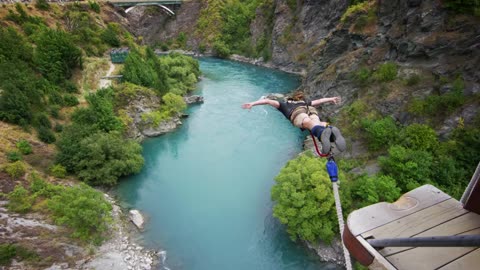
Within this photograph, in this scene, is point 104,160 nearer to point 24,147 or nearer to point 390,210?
point 24,147

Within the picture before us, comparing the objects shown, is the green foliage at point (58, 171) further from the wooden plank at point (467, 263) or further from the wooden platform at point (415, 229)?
the wooden plank at point (467, 263)

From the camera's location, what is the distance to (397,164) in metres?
17.3

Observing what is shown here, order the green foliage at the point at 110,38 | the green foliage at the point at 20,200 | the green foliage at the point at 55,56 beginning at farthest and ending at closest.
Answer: the green foliage at the point at 110,38 < the green foliage at the point at 55,56 < the green foliage at the point at 20,200

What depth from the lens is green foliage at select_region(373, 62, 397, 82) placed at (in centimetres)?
2453

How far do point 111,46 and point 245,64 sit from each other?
23176mm

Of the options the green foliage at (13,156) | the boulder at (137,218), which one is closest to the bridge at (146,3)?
the green foliage at (13,156)

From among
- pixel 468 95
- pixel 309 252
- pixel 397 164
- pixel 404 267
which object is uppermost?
pixel 404 267

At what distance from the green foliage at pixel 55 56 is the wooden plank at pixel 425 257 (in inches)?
1295

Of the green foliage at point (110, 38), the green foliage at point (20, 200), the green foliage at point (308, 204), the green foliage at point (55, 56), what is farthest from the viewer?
the green foliage at point (110, 38)

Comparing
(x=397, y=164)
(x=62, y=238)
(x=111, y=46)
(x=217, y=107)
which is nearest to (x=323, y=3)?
(x=217, y=107)

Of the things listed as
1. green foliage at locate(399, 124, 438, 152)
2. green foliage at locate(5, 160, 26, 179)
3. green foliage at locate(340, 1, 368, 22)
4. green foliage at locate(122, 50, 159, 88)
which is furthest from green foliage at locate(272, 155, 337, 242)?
green foliage at locate(122, 50, 159, 88)

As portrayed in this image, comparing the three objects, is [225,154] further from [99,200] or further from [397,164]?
[397,164]

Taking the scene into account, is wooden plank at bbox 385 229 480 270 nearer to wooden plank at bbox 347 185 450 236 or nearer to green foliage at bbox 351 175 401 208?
wooden plank at bbox 347 185 450 236

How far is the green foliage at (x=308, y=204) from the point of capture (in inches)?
640
